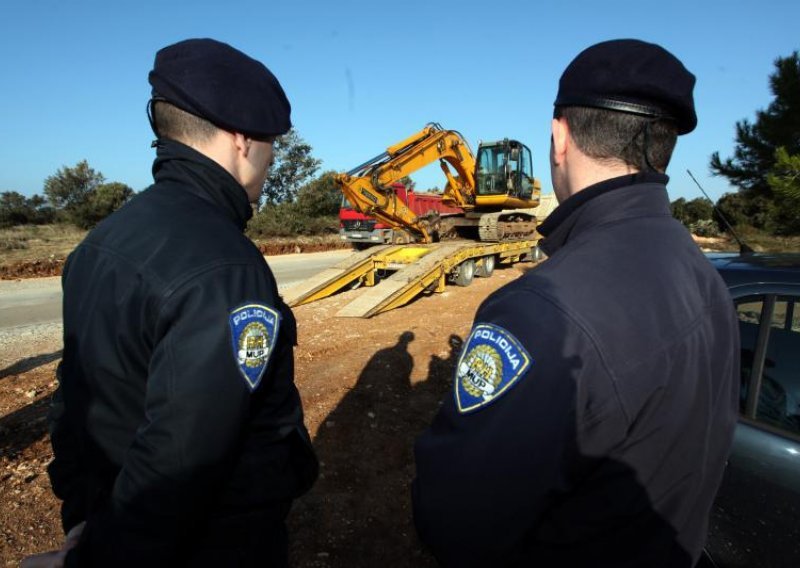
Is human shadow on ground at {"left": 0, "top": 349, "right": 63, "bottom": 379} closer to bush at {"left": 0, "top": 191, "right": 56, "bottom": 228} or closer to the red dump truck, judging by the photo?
the red dump truck

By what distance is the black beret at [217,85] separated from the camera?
4.60 ft

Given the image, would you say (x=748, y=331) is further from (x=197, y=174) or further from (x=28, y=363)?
(x=28, y=363)

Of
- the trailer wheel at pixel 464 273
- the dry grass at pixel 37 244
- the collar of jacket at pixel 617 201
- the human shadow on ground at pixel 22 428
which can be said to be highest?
the collar of jacket at pixel 617 201

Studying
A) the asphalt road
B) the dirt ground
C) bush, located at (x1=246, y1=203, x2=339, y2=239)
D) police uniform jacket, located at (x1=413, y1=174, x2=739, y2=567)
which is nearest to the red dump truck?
the asphalt road

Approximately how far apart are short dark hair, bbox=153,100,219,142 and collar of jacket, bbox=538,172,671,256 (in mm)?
1043

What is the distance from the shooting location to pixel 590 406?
3.42 feet

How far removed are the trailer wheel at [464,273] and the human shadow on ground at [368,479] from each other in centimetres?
659

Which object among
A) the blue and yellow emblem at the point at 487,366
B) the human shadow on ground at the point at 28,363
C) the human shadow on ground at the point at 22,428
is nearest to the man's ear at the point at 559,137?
the blue and yellow emblem at the point at 487,366

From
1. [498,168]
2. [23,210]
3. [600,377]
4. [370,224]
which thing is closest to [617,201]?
[600,377]

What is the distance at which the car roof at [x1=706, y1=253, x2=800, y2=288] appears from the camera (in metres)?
2.38

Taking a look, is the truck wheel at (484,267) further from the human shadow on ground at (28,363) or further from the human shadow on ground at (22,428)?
the human shadow on ground at (22,428)

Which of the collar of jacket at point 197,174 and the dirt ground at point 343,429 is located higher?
the collar of jacket at point 197,174

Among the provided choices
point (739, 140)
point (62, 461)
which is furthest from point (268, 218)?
point (62, 461)

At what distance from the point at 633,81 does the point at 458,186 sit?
46.9 feet
